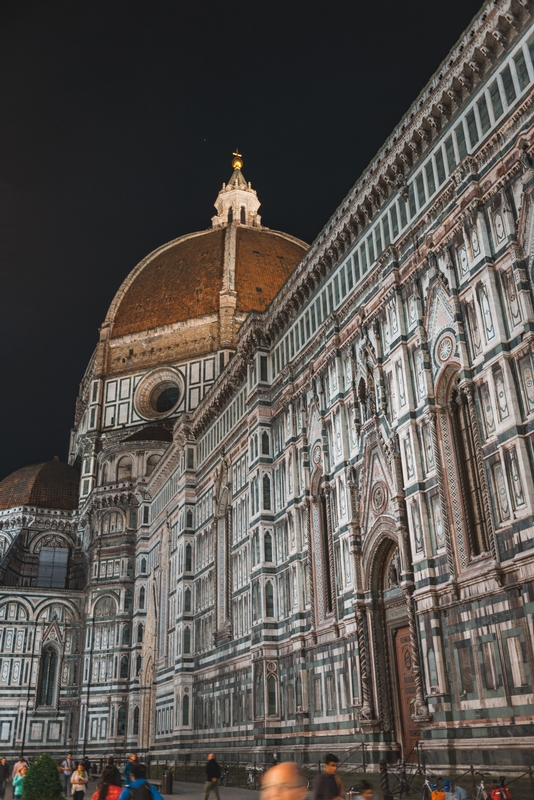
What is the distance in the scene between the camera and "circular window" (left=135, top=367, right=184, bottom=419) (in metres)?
62.3

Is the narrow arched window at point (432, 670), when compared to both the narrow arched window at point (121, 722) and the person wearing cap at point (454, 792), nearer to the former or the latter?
the person wearing cap at point (454, 792)

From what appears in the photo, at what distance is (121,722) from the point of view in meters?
49.2

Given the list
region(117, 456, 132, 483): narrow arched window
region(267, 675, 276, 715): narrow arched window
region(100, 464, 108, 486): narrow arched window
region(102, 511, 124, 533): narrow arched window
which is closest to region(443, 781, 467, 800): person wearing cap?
region(267, 675, 276, 715): narrow arched window

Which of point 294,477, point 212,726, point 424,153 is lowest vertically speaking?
point 212,726

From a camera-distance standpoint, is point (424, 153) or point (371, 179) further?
point (371, 179)

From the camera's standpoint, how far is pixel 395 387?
73.8 feet

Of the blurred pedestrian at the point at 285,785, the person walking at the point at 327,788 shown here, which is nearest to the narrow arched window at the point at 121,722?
the person walking at the point at 327,788

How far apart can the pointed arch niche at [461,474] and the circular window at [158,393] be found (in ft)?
142

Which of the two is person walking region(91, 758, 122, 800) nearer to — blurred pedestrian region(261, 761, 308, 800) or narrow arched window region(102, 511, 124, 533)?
blurred pedestrian region(261, 761, 308, 800)

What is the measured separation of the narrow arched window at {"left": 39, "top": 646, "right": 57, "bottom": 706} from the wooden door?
38080mm

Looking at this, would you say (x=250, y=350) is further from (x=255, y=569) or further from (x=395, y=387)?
(x=395, y=387)

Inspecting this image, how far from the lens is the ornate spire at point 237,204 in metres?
82.2

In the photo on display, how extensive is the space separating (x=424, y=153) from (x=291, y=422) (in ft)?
38.6

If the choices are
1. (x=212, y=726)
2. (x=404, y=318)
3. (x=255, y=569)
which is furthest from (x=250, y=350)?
(x=212, y=726)
